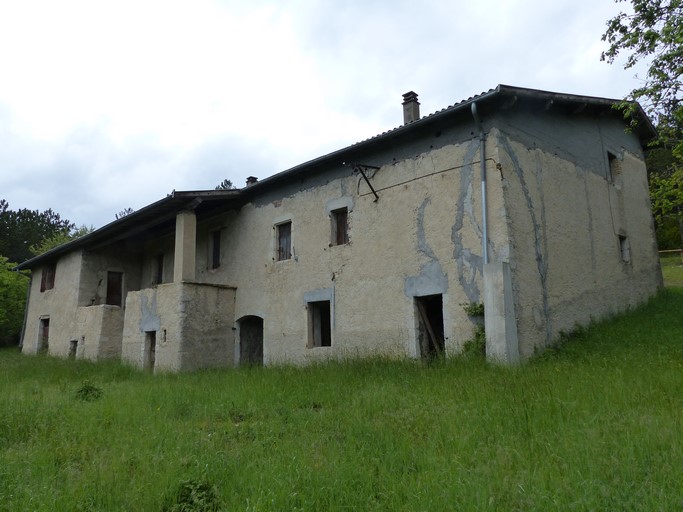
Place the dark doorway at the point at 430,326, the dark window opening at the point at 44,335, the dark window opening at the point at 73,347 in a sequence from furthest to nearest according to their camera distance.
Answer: the dark window opening at the point at 44,335 → the dark window opening at the point at 73,347 → the dark doorway at the point at 430,326

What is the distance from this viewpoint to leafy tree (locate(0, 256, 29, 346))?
27.1 metres

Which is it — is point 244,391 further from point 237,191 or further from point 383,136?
point 237,191

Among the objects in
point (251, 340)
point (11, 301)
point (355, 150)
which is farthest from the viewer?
point (11, 301)

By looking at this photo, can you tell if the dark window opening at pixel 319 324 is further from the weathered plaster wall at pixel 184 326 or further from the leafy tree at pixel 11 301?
the leafy tree at pixel 11 301

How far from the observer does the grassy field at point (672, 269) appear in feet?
60.0

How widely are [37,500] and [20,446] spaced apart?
180 centimetres

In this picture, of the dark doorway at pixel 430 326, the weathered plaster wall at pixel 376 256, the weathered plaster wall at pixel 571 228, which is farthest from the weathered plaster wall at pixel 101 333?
the weathered plaster wall at pixel 571 228

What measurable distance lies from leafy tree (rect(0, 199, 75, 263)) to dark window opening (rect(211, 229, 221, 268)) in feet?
99.7

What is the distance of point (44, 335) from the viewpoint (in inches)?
846

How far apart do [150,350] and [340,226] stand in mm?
6663

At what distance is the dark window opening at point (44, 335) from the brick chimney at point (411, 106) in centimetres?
1729

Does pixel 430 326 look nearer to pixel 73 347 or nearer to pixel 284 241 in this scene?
pixel 284 241

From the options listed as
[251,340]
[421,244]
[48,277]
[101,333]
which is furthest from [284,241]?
[48,277]

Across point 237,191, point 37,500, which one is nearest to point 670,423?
point 37,500
